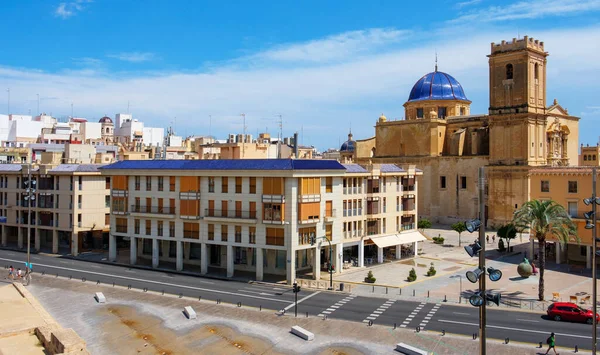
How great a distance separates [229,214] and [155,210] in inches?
382

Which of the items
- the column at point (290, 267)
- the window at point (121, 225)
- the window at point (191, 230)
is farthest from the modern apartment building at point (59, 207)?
the column at point (290, 267)

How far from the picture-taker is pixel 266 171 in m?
50.8

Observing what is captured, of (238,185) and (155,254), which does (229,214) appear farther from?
(155,254)

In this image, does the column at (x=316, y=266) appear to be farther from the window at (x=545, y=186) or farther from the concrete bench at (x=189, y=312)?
the window at (x=545, y=186)

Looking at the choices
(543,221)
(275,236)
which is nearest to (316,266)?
(275,236)

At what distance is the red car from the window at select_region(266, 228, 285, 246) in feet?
73.2

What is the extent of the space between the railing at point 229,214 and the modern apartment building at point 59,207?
20.2 m

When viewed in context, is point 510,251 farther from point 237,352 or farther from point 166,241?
point 237,352

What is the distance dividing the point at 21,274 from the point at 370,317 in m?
32.9

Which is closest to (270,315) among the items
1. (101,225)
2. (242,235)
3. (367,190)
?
(242,235)

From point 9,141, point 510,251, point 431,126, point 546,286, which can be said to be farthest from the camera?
point 9,141

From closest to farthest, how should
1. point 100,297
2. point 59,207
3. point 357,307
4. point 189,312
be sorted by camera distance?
point 189,312
point 357,307
point 100,297
point 59,207

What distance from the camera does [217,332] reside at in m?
35.9

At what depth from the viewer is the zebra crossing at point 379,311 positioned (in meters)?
38.9
